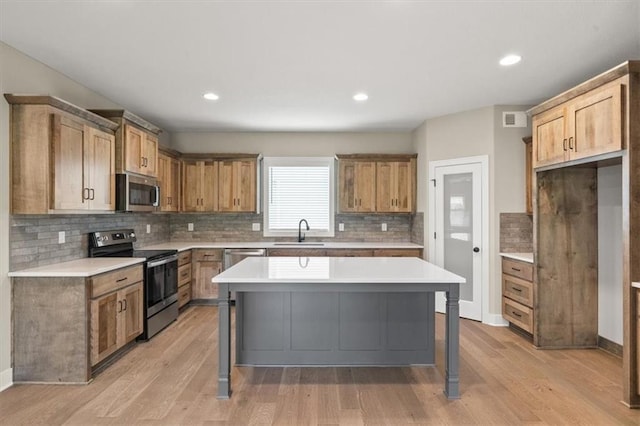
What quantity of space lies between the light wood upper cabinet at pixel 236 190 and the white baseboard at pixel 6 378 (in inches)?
124

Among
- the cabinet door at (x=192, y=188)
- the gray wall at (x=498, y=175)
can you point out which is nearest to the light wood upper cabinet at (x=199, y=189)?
the cabinet door at (x=192, y=188)

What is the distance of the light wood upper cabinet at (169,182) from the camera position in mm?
4996

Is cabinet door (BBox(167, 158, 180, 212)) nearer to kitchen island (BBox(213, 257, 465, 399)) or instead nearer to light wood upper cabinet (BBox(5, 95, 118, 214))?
light wood upper cabinet (BBox(5, 95, 118, 214))

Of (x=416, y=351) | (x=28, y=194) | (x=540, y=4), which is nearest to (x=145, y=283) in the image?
(x=28, y=194)

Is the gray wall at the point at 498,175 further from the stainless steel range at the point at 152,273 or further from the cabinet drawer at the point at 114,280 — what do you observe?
the cabinet drawer at the point at 114,280

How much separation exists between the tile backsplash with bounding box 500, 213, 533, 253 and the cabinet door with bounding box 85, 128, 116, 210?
4.44 metres

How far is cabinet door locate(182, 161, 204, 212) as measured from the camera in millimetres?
5512

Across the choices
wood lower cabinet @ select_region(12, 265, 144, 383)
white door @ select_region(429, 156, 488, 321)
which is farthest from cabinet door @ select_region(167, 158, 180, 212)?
white door @ select_region(429, 156, 488, 321)

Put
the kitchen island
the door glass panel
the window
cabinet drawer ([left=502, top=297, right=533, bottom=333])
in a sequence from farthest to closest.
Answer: the window → the door glass panel → cabinet drawer ([left=502, top=297, right=533, bottom=333]) → the kitchen island

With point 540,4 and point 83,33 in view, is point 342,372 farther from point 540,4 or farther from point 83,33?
point 83,33

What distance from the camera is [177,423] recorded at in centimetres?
230

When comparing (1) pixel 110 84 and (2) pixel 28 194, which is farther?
(1) pixel 110 84

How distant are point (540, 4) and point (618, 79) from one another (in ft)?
2.86

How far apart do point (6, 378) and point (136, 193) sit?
77.7 inches
